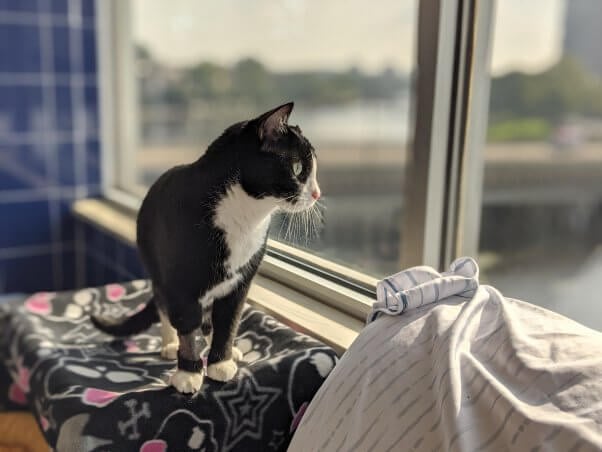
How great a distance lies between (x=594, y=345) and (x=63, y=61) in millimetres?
1948

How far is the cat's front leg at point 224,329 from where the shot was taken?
3.22 ft

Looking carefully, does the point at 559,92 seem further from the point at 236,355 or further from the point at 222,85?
the point at 236,355

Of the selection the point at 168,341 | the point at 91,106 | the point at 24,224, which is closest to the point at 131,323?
the point at 168,341

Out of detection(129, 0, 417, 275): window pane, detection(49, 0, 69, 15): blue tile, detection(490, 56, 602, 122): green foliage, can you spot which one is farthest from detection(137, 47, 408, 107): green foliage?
detection(490, 56, 602, 122): green foliage

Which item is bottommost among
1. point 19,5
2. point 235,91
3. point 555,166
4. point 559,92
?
point 555,166

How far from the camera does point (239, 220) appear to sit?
2.96 ft

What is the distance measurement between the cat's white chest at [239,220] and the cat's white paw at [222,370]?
0.49ft

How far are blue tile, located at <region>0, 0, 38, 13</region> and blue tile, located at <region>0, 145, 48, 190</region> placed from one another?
425 millimetres

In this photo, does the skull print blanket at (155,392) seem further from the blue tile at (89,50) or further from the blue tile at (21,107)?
the blue tile at (89,50)

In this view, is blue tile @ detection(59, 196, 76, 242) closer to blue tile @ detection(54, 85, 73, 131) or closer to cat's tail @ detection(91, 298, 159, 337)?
blue tile @ detection(54, 85, 73, 131)

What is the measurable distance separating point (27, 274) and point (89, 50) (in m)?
0.78

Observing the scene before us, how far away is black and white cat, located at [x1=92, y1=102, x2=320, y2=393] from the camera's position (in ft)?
2.88

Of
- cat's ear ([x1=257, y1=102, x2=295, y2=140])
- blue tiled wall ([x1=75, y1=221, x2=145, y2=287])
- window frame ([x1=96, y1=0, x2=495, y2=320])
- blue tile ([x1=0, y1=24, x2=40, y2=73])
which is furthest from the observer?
blue tile ([x1=0, y1=24, x2=40, y2=73])

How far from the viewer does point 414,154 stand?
114cm
